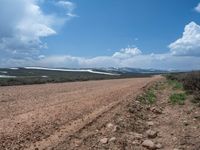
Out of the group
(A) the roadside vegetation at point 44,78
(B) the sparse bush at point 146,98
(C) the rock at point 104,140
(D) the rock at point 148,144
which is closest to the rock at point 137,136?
(D) the rock at point 148,144

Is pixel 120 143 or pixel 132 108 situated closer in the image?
pixel 120 143

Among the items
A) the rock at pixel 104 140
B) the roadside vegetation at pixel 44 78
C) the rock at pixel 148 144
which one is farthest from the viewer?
the roadside vegetation at pixel 44 78

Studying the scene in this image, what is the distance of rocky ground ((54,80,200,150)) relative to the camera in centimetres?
833

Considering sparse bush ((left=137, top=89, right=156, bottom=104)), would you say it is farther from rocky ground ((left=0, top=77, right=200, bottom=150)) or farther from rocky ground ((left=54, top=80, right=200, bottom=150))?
rocky ground ((left=54, top=80, right=200, bottom=150))

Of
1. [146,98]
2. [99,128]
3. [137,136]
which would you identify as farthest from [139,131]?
[146,98]

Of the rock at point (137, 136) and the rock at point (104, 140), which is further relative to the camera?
the rock at point (137, 136)

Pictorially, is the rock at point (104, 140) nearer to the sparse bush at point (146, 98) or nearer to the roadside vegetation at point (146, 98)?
the roadside vegetation at point (146, 98)

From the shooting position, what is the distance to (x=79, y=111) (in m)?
13.1

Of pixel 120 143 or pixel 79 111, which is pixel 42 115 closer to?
pixel 79 111

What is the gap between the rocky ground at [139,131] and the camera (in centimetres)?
833

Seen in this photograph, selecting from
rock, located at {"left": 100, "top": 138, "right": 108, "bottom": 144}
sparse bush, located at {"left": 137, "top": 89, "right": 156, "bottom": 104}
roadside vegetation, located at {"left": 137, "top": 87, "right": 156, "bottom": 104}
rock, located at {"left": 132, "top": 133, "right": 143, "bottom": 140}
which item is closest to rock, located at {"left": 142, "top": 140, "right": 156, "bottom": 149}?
rock, located at {"left": 132, "top": 133, "right": 143, "bottom": 140}

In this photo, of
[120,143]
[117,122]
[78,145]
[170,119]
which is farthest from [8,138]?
[170,119]

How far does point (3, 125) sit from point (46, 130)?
148cm

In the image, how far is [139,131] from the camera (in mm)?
9961
